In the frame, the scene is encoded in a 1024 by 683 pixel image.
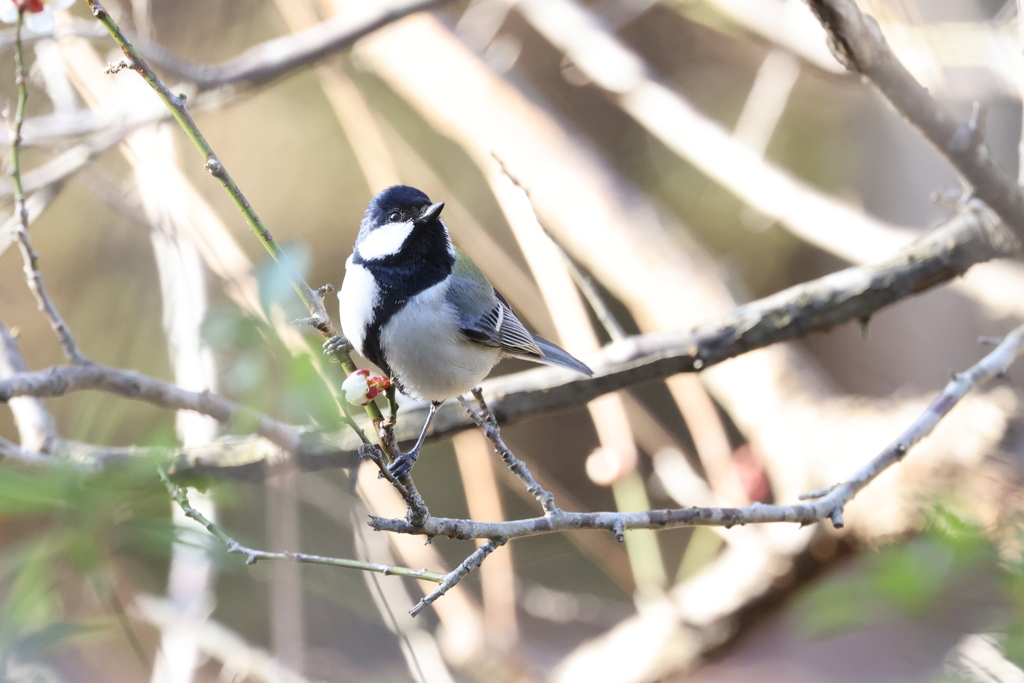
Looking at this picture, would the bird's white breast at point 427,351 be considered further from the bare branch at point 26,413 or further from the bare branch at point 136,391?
the bare branch at point 26,413

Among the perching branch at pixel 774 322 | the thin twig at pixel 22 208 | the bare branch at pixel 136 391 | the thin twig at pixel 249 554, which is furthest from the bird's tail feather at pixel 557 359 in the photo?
the thin twig at pixel 22 208

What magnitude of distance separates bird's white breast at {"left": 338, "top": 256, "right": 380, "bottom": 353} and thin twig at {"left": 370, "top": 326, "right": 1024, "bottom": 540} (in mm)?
463

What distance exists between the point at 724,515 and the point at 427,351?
57cm

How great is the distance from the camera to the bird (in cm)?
125

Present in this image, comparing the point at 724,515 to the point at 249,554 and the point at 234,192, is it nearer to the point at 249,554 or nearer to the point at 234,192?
the point at 249,554

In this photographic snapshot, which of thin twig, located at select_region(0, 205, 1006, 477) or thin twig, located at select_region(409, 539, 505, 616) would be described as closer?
thin twig, located at select_region(409, 539, 505, 616)

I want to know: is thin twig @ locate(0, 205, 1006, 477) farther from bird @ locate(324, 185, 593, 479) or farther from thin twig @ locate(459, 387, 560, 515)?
thin twig @ locate(459, 387, 560, 515)

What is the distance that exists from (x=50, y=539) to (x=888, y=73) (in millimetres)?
1460

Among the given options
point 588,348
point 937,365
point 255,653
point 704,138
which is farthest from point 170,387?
point 937,365

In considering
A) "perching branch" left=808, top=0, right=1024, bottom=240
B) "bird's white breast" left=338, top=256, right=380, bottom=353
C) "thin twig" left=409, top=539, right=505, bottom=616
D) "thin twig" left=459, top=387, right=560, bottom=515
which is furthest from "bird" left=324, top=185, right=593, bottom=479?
"perching branch" left=808, top=0, right=1024, bottom=240

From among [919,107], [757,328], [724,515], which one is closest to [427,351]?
[724,515]

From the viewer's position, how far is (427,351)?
126cm

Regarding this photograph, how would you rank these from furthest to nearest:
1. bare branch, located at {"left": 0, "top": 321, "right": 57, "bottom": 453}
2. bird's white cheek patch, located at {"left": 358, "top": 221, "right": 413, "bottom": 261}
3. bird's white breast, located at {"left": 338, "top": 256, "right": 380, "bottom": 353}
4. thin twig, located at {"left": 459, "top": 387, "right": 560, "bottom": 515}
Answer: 1. bare branch, located at {"left": 0, "top": 321, "right": 57, "bottom": 453}
2. bird's white cheek patch, located at {"left": 358, "top": 221, "right": 413, "bottom": 261}
3. bird's white breast, located at {"left": 338, "top": 256, "right": 380, "bottom": 353}
4. thin twig, located at {"left": 459, "top": 387, "right": 560, "bottom": 515}

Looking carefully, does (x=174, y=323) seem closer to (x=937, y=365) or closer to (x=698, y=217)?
(x=937, y=365)
